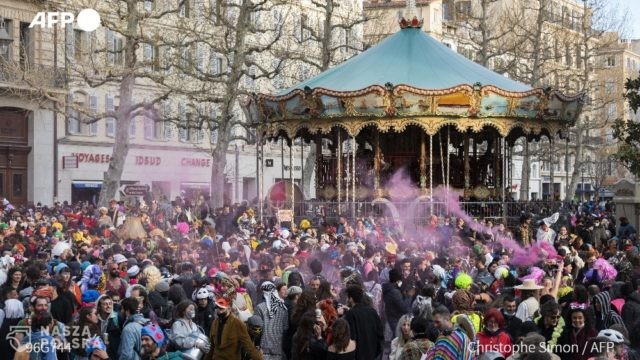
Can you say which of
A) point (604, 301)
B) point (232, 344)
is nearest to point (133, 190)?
point (604, 301)

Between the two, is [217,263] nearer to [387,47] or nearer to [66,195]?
[387,47]

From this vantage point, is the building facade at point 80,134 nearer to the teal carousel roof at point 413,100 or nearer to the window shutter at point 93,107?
the window shutter at point 93,107

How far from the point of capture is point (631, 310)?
10.9 meters

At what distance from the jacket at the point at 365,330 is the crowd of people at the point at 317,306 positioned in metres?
0.01

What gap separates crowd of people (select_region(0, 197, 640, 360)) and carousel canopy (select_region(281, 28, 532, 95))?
10.6 m

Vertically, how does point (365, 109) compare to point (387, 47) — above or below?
below

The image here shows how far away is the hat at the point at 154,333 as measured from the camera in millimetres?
9391

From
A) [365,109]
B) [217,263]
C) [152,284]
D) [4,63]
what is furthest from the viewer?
[4,63]

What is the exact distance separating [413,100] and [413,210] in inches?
112

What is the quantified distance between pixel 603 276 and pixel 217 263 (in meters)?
5.52

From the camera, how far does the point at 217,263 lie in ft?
52.5

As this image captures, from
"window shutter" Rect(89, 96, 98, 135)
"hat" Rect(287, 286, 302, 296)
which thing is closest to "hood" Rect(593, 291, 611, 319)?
"hat" Rect(287, 286, 302, 296)

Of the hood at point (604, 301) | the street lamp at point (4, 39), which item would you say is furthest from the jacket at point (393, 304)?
the street lamp at point (4, 39)

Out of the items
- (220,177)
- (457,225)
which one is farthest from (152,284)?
(220,177)
